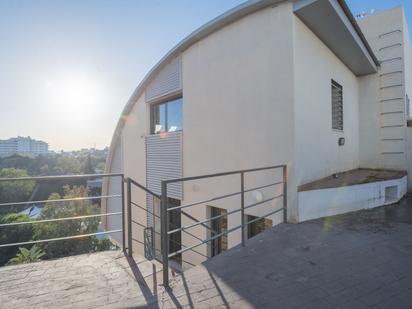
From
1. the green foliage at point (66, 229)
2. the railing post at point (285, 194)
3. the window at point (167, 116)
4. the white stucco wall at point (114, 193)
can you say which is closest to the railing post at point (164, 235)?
the railing post at point (285, 194)

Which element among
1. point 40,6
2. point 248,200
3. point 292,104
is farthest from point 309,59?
point 40,6

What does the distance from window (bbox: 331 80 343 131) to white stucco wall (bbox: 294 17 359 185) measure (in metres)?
0.17

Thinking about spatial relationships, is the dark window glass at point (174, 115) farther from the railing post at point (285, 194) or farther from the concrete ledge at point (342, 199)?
the concrete ledge at point (342, 199)

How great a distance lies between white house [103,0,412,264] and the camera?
4.04 meters

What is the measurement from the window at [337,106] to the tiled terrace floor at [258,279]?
10.3 ft

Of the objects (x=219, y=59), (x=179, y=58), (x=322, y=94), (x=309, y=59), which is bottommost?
(x=322, y=94)

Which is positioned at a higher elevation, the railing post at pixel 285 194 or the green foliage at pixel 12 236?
the railing post at pixel 285 194

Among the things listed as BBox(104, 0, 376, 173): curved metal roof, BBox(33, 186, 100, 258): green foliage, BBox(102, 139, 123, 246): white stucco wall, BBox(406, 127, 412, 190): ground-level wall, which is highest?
BBox(104, 0, 376, 173): curved metal roof

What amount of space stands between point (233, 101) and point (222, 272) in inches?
137

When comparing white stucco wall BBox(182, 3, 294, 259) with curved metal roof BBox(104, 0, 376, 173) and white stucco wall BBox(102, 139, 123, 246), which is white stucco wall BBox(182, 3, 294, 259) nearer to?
curved metal roof BBox(104, 0, 376, 173)

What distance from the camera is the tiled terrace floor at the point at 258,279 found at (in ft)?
6.21

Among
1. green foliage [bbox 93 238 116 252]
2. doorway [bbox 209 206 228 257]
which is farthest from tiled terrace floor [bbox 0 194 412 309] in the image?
green foliage [bbox 93 238 116 252]

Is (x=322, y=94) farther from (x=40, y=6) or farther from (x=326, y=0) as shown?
(x=40, y=6)

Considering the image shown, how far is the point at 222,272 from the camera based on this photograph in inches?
92.6
